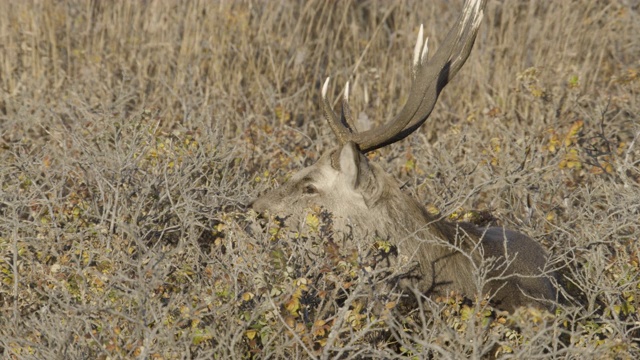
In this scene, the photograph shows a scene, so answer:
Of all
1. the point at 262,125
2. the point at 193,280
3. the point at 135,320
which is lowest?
the point at 262,125

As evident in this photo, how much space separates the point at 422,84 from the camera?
4.48m

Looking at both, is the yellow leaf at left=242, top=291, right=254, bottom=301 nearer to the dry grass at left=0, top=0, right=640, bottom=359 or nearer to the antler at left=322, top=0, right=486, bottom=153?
the dry grass at left=0, top=0, right=640, bottom=359

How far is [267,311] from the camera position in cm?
357

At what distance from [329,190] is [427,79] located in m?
0.74

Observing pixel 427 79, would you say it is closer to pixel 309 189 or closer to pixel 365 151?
pixel 365 151

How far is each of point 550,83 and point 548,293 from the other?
10.4 feet

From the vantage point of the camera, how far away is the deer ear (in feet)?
14.2

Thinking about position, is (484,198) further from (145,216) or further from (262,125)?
(145,216)

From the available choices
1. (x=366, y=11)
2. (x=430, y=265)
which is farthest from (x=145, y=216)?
(x=366, y=11)

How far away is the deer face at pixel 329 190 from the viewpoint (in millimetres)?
4375

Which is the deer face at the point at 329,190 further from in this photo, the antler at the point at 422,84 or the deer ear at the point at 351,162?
the antler at the point at 422,84

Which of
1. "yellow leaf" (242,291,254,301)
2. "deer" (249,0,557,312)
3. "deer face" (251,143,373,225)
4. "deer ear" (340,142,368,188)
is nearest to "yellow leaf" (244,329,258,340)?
"yellow leaf" (242,291,254,301)

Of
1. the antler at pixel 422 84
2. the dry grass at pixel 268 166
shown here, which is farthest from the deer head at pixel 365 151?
the dry grass at pixel 268 166

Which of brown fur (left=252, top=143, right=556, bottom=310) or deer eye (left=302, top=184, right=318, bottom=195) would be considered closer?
brown fur (left=252, top=143, right=556, bottom=310)
